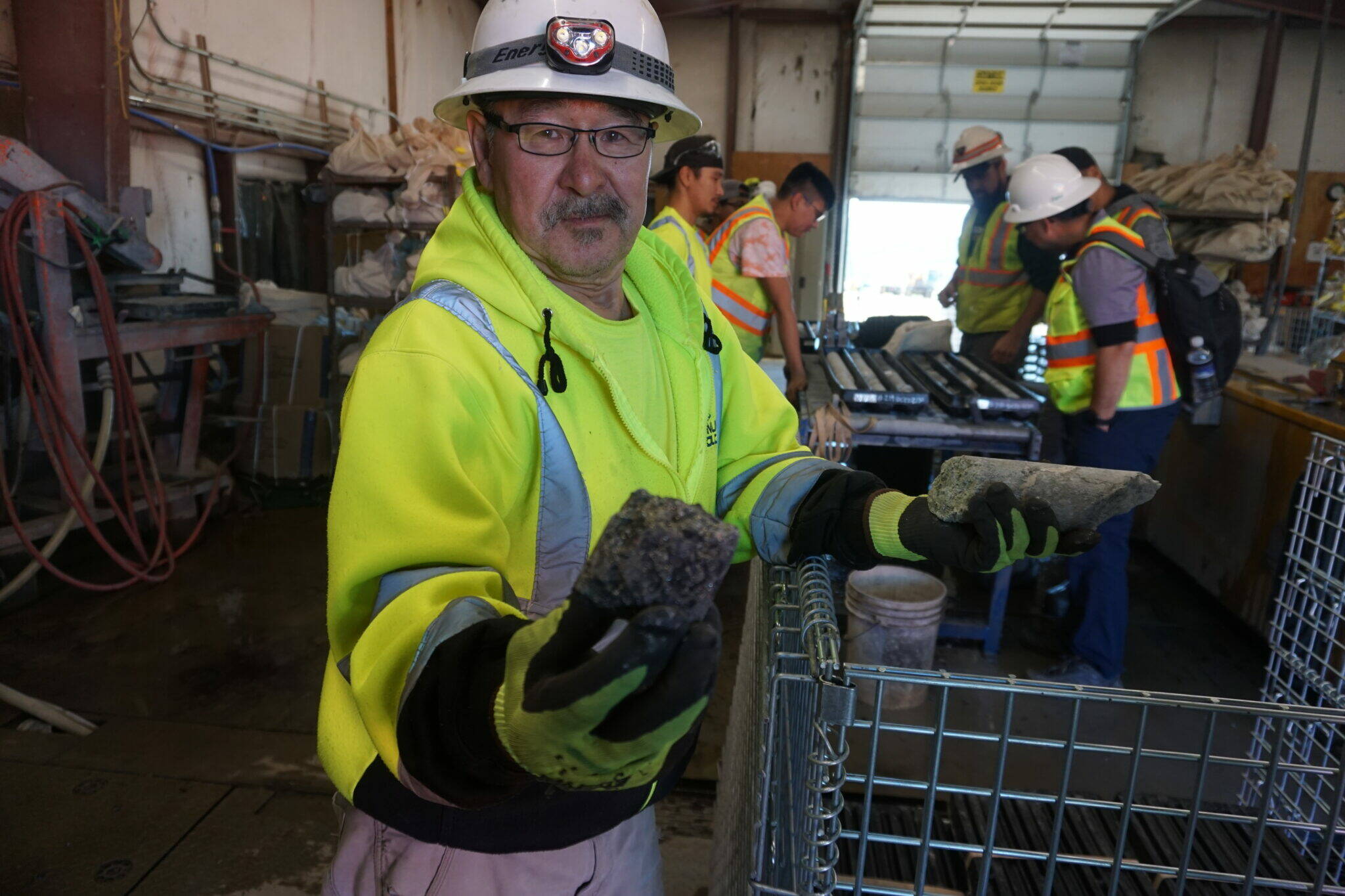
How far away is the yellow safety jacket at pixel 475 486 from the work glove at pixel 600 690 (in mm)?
127

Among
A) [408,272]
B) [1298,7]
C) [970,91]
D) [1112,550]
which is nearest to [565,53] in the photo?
[1112,550]

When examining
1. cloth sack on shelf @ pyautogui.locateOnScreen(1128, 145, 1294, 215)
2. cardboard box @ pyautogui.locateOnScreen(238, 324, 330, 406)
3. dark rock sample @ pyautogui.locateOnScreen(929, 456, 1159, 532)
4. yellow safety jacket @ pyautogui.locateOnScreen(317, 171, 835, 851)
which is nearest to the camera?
yellow safety jacket @ pyautogui.locateOnScreen(317, 171, 835, 851)

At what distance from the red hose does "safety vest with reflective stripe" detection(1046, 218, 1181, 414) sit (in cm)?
369

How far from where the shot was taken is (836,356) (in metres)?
4.04

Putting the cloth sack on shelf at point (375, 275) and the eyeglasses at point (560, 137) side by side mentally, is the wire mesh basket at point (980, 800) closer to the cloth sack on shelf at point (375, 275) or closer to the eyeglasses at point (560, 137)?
the eyeglasses at point (560, 137)

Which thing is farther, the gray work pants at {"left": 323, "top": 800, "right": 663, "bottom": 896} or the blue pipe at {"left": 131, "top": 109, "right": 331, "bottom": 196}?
the blue pipe at {"left": 131, "top": 109, "right": 331, "bottom": 196}

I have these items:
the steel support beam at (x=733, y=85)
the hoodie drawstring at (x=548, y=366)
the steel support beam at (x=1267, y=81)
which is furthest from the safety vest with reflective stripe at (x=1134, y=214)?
the steel support beam at (x=1267, y=81)

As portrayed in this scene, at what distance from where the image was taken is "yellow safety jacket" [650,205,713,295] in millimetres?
3393

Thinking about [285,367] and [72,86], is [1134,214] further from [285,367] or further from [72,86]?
[285,367]

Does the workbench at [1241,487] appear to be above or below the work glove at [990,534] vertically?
below

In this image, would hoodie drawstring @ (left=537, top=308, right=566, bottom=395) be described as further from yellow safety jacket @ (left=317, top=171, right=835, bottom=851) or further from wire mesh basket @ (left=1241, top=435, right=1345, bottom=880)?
wire mesh basket @ (left=1241, top=435, right=1345, bottom=880)

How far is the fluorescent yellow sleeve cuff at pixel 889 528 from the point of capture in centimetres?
123

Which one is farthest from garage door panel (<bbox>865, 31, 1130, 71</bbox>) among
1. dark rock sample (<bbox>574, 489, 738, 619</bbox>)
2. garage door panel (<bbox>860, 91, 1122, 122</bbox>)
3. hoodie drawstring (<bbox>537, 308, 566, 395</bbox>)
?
dark rock sample (<bbox>574, 489, 738, 619</bbox>)

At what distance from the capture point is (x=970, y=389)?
3.35 meters
